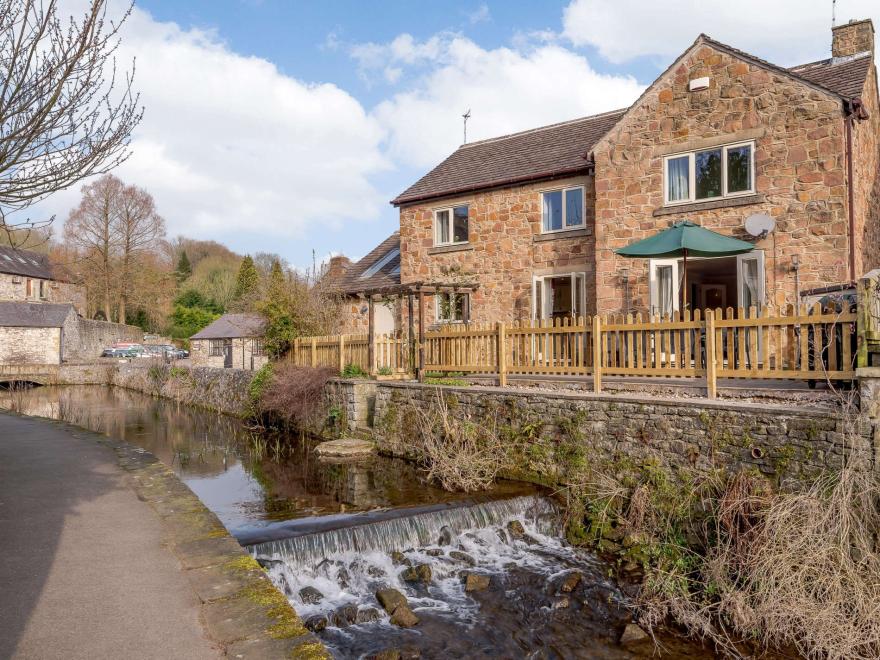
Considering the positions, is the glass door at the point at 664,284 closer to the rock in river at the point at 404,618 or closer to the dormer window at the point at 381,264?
the dormer window at the point at 381,264

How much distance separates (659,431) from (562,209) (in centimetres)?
925

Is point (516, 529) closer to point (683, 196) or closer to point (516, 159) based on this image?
point (683, 196)

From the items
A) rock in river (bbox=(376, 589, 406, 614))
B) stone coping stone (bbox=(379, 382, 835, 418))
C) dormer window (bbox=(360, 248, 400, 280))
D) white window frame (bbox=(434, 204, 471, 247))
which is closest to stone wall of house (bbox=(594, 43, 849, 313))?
white window frame (bbox=(434, 204, 471, 247))

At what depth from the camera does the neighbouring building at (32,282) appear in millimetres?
55531

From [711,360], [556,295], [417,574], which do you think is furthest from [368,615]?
[556,295]

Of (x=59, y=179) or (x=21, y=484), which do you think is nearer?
(x=59, y=179)

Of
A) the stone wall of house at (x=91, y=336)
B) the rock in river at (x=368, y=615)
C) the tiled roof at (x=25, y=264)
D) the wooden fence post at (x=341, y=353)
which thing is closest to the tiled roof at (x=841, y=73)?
the wooden fence post at (x=341, y=353)


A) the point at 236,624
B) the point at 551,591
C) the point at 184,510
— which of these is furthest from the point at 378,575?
the point at 236,624

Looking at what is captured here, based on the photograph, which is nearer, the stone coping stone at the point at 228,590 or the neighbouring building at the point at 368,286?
the stone coping stone at the point at 228,590

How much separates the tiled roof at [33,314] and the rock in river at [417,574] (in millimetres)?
44294

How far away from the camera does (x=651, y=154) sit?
15078 millimetres

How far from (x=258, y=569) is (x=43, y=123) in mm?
4087

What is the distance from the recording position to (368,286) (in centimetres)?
2134

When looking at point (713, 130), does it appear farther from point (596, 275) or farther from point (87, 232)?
point (87, 232)
